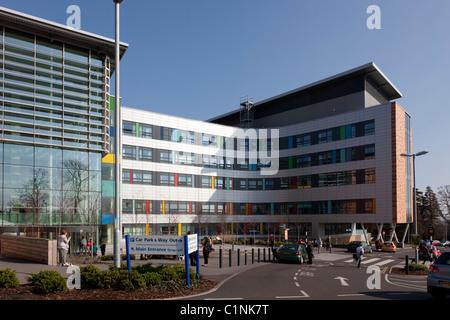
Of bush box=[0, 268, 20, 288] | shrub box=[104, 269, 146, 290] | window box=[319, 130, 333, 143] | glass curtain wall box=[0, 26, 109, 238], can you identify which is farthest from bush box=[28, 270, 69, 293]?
window box=[319, 130, 333, 143]

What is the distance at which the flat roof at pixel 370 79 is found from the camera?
48.7m

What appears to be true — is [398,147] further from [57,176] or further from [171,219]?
[57,176]

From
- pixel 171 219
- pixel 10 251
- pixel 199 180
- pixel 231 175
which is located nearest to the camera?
pixel 10 251

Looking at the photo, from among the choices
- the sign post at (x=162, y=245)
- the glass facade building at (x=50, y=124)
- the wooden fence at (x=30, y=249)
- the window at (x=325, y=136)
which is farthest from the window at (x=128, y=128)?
the sign post at (x=162, y=245)

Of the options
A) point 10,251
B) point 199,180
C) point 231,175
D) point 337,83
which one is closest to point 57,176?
point 10,251

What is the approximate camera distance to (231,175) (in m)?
55.7

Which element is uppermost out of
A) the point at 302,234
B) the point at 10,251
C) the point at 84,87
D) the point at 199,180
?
the point at 84,87

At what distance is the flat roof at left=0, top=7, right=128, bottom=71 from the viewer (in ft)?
95.2

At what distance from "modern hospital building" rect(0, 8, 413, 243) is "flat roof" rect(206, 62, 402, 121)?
274 mm

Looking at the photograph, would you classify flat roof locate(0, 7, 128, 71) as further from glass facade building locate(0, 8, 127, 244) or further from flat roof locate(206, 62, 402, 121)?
flat roof locate(206, 62, 402, 121)

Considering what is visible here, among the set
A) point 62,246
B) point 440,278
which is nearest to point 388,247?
point 440,278

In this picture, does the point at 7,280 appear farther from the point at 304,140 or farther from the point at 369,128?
the point at 304,140

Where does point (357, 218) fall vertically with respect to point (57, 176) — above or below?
below
